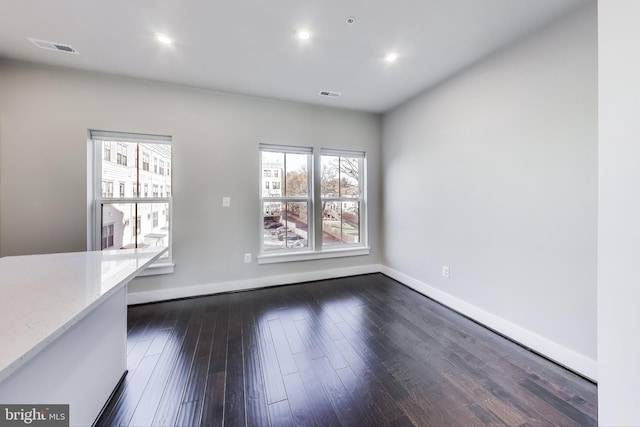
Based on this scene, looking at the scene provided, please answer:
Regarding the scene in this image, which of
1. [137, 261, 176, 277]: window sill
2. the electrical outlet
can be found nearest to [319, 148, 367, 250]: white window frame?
the electrical outlet

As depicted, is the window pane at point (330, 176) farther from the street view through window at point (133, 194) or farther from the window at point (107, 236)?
the window at point (107, 236)

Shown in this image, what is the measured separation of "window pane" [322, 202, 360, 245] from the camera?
3.85m

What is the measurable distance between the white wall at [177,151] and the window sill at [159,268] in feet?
0.24

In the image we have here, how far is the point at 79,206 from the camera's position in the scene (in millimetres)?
2654

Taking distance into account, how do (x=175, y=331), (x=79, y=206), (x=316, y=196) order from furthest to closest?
(x=316, y=196)
(x=79, y=206)
(x=175, y=331)

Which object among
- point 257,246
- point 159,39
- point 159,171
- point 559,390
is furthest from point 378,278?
point 159,39

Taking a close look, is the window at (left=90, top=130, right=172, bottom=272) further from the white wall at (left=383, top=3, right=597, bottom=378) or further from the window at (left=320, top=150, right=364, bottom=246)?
the white wall at (left=383, top=3, right=597, bottom=378)

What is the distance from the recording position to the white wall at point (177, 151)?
2.49 metres

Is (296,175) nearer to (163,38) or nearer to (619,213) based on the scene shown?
(163,38)

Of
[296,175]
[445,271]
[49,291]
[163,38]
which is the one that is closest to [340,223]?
[296,175]

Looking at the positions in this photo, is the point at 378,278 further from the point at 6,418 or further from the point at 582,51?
the point at 6,418

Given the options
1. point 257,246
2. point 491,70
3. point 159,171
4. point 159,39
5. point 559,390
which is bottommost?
point 559,390

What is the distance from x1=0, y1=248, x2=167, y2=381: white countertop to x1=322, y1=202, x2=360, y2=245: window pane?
2.41 metres

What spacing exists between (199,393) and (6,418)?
2.94 feet
